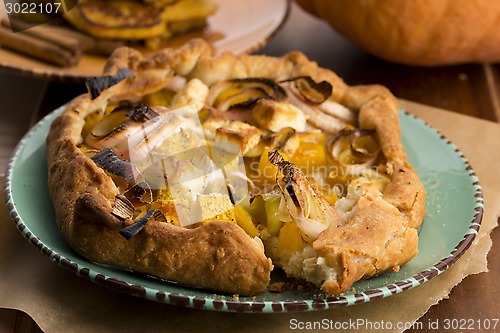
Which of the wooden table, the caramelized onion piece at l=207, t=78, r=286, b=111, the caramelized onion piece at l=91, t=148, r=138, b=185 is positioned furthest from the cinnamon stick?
the caramelized onion piece at l=91, t=148, r=138, b=185

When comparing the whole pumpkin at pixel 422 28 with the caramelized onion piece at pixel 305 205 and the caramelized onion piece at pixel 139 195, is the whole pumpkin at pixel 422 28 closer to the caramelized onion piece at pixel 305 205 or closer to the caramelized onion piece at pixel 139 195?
the caramelized onion piece at pixel 305 205

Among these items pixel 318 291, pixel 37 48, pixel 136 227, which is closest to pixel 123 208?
pixel 136 227

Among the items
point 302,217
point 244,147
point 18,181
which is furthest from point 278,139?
point 18,181

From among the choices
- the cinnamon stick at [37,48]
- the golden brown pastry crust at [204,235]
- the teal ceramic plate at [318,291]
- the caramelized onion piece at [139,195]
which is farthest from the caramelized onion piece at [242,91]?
the cinnamon stick at [37,48]

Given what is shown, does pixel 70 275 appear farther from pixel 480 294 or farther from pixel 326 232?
pixel 480 294

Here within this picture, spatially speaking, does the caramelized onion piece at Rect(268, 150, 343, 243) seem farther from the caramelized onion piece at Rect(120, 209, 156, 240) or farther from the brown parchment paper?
the caramelized onion piece at Rect(120, 209, 156, 240)
